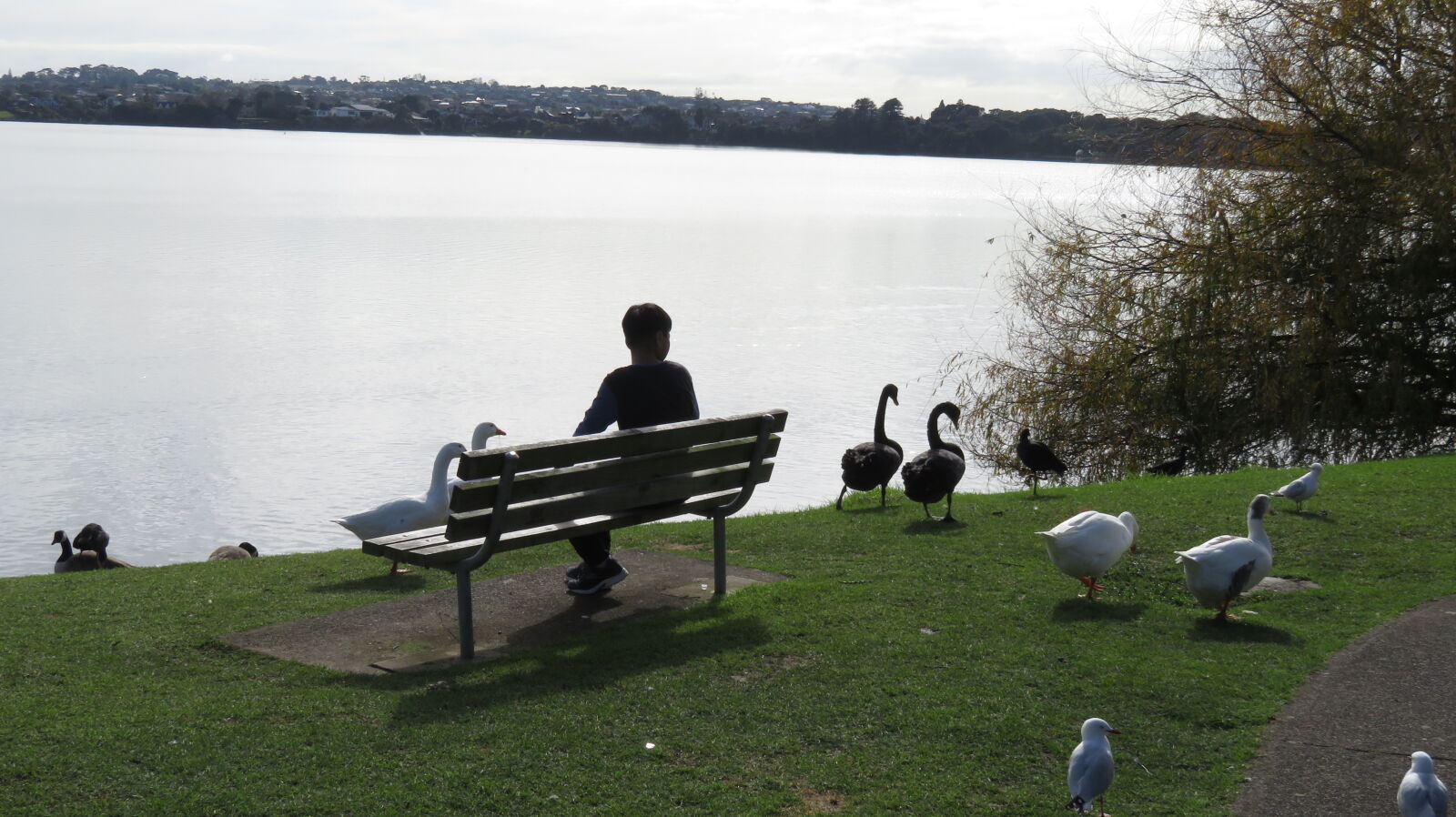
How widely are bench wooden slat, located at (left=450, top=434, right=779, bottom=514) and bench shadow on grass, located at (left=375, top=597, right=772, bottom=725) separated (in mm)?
767

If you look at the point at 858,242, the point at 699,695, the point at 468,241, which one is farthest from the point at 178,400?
the point at 858,242

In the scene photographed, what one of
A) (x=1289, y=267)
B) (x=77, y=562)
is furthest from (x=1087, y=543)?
(x=1289, y=267)

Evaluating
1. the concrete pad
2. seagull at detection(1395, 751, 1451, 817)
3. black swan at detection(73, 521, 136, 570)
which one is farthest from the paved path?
black swan at detection(73, 521, 136, 570)

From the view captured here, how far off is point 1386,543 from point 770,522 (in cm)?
447

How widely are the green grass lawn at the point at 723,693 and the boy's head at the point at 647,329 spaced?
1493mm

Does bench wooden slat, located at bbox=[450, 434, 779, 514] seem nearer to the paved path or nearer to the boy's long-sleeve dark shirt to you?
the boy's long-sleeve dark shirt

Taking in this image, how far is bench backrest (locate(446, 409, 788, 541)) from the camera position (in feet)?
20.6

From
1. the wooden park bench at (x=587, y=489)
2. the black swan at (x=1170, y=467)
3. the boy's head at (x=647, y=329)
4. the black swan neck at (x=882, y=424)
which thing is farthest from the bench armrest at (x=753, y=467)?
the black swan at (x=1170, y=467)

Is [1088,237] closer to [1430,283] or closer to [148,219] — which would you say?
[1430,283]

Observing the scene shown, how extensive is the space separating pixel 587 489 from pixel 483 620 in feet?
3.44

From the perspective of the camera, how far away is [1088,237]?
18.8 metres

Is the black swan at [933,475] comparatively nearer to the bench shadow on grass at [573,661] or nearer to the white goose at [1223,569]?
the white goose at [1223,569]

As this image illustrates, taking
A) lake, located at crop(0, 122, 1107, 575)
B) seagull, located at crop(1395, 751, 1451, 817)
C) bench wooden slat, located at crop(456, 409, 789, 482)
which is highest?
bench wooden slat, located at crop(456, 409, 789, 482)

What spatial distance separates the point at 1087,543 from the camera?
285 inches
